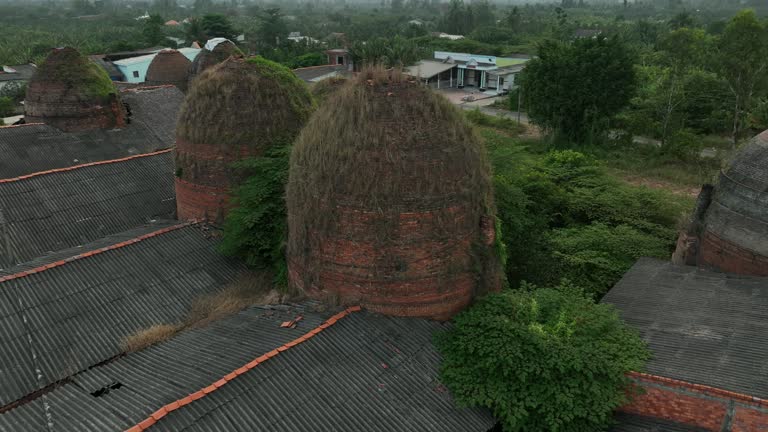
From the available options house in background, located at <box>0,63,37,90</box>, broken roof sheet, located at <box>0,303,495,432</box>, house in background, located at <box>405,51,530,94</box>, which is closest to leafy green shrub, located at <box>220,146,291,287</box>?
broken roof sheet, located at <box>0,303,495,432</box>

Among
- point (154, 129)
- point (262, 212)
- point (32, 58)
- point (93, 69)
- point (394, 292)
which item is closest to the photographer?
point (394, 292)

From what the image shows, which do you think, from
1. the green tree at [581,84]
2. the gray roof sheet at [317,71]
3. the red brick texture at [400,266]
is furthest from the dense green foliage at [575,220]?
the gray roof sheet at [317,71]

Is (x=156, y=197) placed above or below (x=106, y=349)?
above

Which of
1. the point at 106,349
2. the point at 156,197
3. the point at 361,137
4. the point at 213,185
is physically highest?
the point at 361,137

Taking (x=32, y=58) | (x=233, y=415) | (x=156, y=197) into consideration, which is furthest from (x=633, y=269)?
(x=32, y=58)

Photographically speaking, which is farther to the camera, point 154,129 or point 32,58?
point 32,58

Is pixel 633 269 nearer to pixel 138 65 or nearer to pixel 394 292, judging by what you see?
pixel 394 292

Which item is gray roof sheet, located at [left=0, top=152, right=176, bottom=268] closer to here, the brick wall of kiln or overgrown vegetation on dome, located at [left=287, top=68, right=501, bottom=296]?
the brick wall of kiln

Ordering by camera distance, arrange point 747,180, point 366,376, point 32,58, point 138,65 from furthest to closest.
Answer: point 32,58 < point 138,65 < point 747,180 < point 366,376
